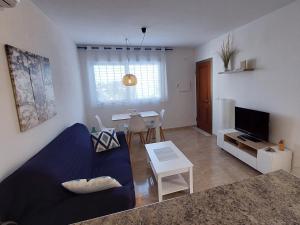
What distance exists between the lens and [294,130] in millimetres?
2334

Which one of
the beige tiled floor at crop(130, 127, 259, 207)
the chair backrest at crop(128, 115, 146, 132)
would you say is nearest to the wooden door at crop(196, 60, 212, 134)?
the beige tiled floor at crop(130, 127, 259, 207)

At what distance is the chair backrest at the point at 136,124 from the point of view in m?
3.47

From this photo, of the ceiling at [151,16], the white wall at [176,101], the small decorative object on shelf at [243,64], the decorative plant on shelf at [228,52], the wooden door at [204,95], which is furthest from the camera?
the white wall at [176,101]

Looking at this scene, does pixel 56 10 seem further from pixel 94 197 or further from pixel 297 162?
pixel 297 162

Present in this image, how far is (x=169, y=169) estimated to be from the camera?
1.96 metres

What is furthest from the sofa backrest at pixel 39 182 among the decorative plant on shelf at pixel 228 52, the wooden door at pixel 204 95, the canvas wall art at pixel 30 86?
the wooden door at pixel 204 95

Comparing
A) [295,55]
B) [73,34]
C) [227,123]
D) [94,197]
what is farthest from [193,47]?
[94,197]

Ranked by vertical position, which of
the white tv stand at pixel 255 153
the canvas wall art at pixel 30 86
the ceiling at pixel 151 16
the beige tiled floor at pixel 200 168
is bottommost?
the beige tiled floor at pixel 200 168

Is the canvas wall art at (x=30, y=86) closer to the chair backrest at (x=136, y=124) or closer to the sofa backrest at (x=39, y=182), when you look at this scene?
the sofa backrest at (x=39, y=182)

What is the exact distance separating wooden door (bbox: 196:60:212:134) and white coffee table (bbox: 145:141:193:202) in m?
2.43

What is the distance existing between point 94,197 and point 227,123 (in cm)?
320

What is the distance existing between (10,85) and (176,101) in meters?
4.11

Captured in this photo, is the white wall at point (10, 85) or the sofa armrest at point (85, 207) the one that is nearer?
the sofa armrest at point (85, 207)

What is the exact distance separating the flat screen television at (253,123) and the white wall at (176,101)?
6.68 feet
